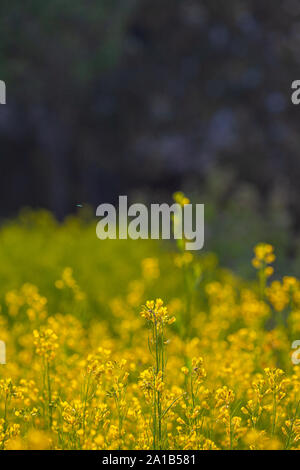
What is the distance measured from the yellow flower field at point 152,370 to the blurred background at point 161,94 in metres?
4.37

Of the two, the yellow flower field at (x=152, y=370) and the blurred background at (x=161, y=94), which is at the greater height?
the blurred background at (x=161, y=94)

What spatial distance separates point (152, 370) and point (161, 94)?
36.8 feet

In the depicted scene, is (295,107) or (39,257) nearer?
(39,257)

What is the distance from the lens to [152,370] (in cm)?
224

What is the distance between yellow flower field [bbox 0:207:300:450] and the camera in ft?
7.31

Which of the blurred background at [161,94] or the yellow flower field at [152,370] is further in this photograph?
the blurred background at [161,94]

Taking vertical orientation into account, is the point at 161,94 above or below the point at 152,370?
above

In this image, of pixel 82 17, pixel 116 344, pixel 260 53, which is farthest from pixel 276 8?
pixel 116 344

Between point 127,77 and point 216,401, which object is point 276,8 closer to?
point 127,77

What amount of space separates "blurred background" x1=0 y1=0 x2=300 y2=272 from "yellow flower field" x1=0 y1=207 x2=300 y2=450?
4.37m

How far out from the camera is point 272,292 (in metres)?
3.10

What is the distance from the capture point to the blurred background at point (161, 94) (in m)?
11.0
